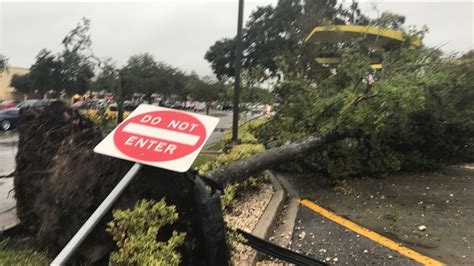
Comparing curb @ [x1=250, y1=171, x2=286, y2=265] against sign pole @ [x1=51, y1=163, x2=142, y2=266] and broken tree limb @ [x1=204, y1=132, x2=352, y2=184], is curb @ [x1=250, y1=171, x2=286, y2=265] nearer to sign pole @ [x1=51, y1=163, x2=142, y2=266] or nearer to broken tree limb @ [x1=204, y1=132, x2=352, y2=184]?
broken tree limb @ [x1=204, y1=132, x2=352, y2=184]

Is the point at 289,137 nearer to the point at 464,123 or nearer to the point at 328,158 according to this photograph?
the point at 328,158

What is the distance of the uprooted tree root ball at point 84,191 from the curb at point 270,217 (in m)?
1.26

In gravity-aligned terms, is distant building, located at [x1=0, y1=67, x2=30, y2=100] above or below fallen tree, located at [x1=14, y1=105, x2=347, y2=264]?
below

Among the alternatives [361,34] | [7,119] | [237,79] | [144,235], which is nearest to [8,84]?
[7,119]

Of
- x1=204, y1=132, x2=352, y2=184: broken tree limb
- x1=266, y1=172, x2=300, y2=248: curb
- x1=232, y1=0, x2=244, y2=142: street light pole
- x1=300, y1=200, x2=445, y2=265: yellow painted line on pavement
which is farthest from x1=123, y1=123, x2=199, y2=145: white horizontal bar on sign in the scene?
x1=232, y1=0, x2=244, y2=142: street light pole

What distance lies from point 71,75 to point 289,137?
1083cm

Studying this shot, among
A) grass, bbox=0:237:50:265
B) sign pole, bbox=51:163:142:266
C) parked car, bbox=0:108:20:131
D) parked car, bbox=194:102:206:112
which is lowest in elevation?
parked car, bbox=194:102:206:112

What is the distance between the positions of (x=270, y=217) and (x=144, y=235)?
114 inches

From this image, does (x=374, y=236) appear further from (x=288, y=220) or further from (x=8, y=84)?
(x=8, y=84)

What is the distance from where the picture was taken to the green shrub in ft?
8.56

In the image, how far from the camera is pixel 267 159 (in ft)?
21.8

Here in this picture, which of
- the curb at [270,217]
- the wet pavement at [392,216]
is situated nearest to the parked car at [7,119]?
the wet pavement at [392,216]

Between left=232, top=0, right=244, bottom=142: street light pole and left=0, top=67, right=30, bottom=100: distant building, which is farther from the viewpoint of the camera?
left=0, top=67, right=30, bottom=100: distant building

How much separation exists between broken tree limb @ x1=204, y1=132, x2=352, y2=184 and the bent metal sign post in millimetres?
2303
